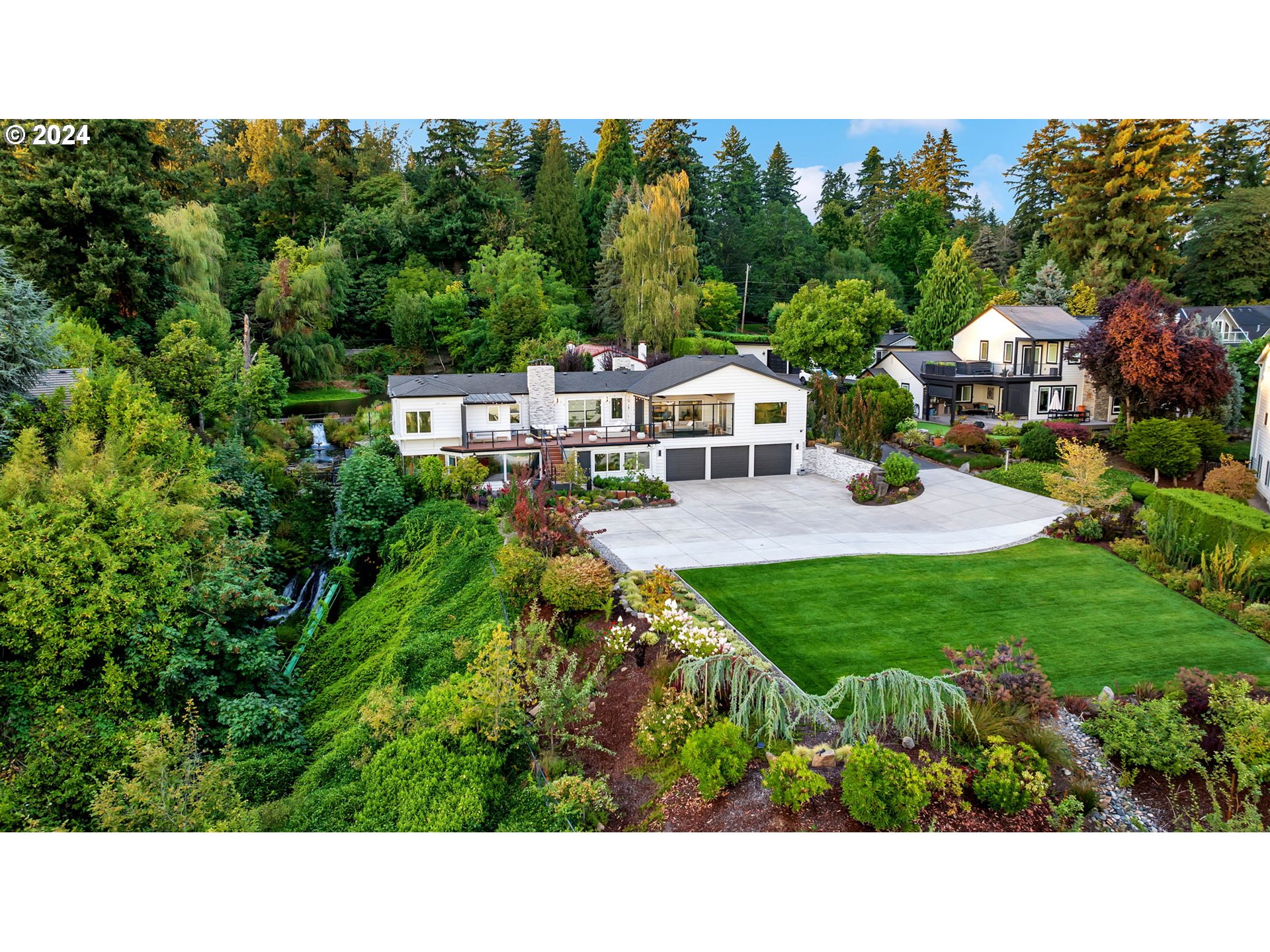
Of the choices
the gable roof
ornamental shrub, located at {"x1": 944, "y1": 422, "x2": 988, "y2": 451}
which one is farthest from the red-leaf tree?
the gable roof

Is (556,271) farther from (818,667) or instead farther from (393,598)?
(818,667)

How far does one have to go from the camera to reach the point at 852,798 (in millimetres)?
7535

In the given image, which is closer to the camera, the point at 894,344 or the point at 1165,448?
the point at 1165,448

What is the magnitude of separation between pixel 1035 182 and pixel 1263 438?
34.7 metres

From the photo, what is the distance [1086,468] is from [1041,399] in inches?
555

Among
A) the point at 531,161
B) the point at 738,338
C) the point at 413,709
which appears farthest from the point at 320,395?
the point at 413,709

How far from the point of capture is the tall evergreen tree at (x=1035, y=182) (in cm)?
3844

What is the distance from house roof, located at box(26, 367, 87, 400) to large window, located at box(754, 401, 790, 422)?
17.3 m

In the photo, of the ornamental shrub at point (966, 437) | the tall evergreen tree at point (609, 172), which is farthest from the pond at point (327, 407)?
the ornamental shrub at point (966, 437)

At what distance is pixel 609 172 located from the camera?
1839 inches

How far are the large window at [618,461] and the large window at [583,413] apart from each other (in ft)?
6.04

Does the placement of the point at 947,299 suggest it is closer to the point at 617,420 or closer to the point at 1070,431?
Result: the point at 1070,431

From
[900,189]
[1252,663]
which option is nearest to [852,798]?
[1252,663]

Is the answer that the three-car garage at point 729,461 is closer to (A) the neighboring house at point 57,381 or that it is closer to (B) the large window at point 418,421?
(B) the large window at point 418,421
